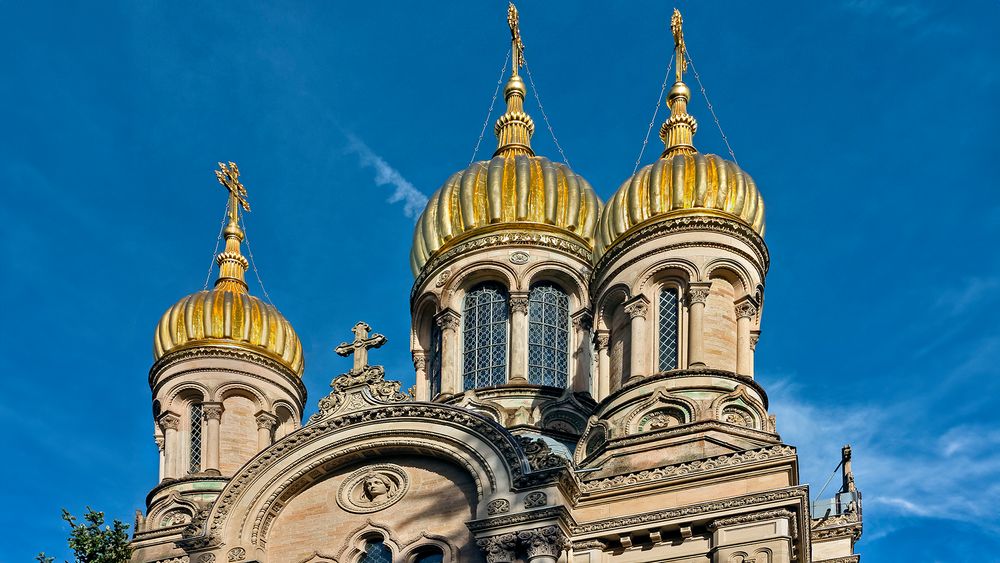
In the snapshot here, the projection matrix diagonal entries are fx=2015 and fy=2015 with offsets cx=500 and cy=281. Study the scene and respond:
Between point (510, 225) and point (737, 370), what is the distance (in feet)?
24.9

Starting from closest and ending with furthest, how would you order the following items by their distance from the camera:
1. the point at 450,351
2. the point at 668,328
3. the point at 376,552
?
the point at 376,552
the point at 668,328
the point at 450,351

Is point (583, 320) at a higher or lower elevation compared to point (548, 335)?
higher

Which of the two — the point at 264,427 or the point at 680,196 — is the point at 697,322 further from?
the point at 264,427

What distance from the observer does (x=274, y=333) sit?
Result: 40125 millimetres

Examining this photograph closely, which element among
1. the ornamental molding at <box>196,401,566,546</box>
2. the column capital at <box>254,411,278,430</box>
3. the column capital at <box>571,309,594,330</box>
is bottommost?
the ornamental molding at <box>196,401,566,546</box>

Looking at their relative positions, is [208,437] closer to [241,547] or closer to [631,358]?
[241,547]

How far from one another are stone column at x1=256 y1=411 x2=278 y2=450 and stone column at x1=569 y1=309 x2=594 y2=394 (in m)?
6.05

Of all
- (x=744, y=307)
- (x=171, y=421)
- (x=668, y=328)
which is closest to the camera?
(x=668, y=328)

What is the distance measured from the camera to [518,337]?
38.2 meters

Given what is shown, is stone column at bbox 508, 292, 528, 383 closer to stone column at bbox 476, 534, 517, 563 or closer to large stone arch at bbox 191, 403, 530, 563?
large stone arch at bbox 191, 403, 530, 563

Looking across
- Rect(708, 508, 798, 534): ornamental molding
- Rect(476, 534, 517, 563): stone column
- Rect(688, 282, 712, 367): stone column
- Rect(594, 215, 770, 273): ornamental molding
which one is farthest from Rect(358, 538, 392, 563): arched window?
Rect(594, 215, 770, 273): ornamental molding

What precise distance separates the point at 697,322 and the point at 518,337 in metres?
5.75

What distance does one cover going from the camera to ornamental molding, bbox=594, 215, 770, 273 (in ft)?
113

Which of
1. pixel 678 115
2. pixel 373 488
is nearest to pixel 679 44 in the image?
pixel 678 115
